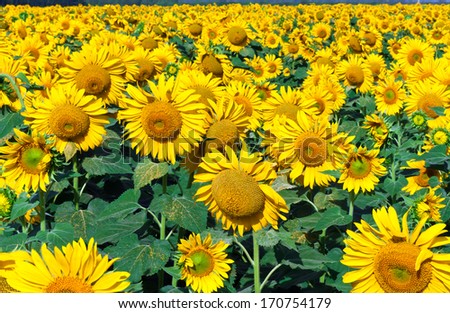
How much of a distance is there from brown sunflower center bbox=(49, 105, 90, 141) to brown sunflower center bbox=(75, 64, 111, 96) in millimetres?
334

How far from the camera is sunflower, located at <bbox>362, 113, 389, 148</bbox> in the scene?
3.61 metres

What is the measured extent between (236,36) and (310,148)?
4225 mm

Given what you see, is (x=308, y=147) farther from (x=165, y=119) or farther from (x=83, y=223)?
(x=83, y=223)

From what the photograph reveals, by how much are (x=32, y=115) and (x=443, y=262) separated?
2167 mm

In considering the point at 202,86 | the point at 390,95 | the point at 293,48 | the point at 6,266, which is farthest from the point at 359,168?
the point at 293,48

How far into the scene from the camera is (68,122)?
2771 millimetres

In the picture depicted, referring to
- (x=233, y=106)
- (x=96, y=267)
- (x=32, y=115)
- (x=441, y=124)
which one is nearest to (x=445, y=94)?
(x=441, y=124)

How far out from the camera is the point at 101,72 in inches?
125

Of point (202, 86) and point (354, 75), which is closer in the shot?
point (202, 86)

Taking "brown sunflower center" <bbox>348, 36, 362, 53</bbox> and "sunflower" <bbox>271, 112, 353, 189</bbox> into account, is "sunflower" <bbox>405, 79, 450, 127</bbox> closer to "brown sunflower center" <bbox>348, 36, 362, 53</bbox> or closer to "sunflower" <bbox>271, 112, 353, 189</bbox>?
"sunflower" <bbox>271, 112, 353, 189</bbox>

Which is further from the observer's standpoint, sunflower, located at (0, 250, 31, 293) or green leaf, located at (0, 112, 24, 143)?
green leaf, located at (0, 112, 24, 143)

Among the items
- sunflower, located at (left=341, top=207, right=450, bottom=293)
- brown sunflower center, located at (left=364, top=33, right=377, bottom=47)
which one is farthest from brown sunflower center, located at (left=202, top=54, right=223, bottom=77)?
brown sunflower center, located at (left=364, top=33, right=377, bottom=47)

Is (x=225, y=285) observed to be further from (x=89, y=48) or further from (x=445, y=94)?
(x=445, y=94)

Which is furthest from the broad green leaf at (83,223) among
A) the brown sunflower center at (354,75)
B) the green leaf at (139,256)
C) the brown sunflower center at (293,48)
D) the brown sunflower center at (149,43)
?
the brown sunflower center at (293,48)
